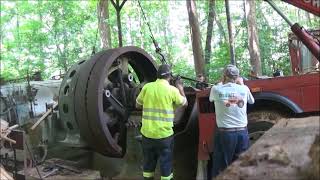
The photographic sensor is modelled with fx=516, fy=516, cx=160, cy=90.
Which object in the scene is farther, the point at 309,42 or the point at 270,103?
the point at 270,103

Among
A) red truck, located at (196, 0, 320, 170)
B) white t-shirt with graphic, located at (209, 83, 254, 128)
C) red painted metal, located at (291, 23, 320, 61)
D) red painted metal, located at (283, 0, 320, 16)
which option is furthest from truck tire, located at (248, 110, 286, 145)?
red painted metal, located at (283, 0, 320, 16)

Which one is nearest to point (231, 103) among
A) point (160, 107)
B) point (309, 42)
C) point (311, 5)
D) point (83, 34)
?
point (160, 107)

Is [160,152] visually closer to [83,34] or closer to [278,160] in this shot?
[278,160]

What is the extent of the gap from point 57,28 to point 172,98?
76.6 feet

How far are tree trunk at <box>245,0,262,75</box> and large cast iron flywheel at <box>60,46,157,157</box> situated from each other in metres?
10.8

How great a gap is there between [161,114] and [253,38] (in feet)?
43.1

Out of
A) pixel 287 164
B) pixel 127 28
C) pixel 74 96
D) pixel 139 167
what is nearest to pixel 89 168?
pixel 139 167

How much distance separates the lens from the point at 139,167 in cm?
826

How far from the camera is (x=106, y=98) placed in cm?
760

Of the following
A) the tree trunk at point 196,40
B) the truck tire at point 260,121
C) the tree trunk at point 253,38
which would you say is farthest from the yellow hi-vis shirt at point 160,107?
the tree trunk at point 253,38

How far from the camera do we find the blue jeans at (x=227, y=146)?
254 inches

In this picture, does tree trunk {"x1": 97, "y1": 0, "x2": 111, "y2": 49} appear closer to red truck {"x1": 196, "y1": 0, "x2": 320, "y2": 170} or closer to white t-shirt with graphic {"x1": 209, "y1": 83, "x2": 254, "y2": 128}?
red truck {"x1": 196, "y1": 0, "x2": 320, "y2": 170}

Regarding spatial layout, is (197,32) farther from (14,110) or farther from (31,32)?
(31,32)

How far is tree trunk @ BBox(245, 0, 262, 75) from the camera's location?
18.7 metres
